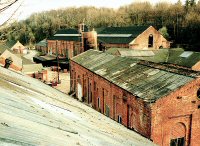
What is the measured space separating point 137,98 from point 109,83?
5232 mm

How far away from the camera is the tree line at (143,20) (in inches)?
2445

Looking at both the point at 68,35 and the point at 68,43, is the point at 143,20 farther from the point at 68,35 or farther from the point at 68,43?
the point at 68,43

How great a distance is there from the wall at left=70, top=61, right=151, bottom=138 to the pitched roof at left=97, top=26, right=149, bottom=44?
20568 mm

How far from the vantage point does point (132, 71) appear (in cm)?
1875

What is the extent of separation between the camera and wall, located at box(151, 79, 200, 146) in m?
13.4

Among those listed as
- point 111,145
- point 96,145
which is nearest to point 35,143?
point 96,145

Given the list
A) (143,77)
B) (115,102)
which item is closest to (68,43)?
(115,102)

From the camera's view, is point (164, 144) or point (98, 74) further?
point (98, 74)

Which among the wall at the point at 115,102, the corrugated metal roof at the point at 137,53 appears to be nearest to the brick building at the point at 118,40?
the corrugated metal roof at the point at 137,53

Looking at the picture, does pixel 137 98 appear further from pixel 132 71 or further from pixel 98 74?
pixel 98 74

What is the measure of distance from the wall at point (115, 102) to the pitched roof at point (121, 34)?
20.6 m

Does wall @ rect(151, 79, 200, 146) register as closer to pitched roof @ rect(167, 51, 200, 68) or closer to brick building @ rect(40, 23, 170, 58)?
pitched roof @ rect(167, 51, 200, 68)

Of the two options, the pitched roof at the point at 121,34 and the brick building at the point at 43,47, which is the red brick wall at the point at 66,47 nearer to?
the brick building at the point at 43,47

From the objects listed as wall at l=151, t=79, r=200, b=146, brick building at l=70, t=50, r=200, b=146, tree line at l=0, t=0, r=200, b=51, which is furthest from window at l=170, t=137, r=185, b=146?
tree line at l=0, t=0, r=200, b=51
